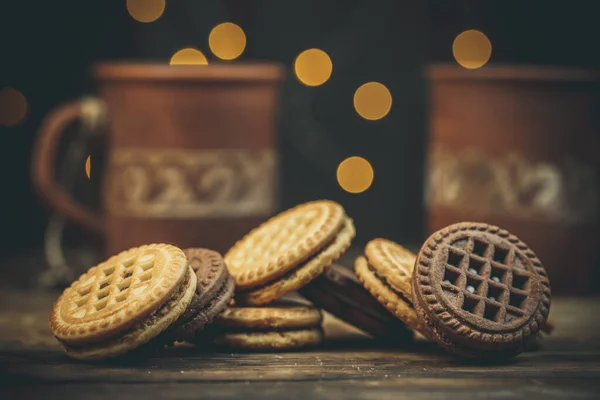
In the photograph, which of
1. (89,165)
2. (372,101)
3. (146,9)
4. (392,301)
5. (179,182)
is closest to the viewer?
(392,301)

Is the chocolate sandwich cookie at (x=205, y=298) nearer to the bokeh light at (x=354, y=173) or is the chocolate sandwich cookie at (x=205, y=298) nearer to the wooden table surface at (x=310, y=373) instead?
the wooden table surface at (x=310, y=373)

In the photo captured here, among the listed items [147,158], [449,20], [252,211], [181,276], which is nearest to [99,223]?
[147,158]

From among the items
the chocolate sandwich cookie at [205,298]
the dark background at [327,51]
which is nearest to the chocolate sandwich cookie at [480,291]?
the chocolate sandwich cookie at [205,298]

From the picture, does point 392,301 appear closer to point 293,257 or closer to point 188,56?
point 293,257

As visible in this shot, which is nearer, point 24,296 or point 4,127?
point 24,296

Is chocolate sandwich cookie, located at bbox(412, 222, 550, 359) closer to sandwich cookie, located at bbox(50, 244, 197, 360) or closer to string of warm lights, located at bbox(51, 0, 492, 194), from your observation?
sandwich cookie, located at bbox(50, 244, 197, 360)

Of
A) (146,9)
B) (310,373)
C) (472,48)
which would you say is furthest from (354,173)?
(310,373)

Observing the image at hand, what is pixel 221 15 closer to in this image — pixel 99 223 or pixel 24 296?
pixel 99 223
